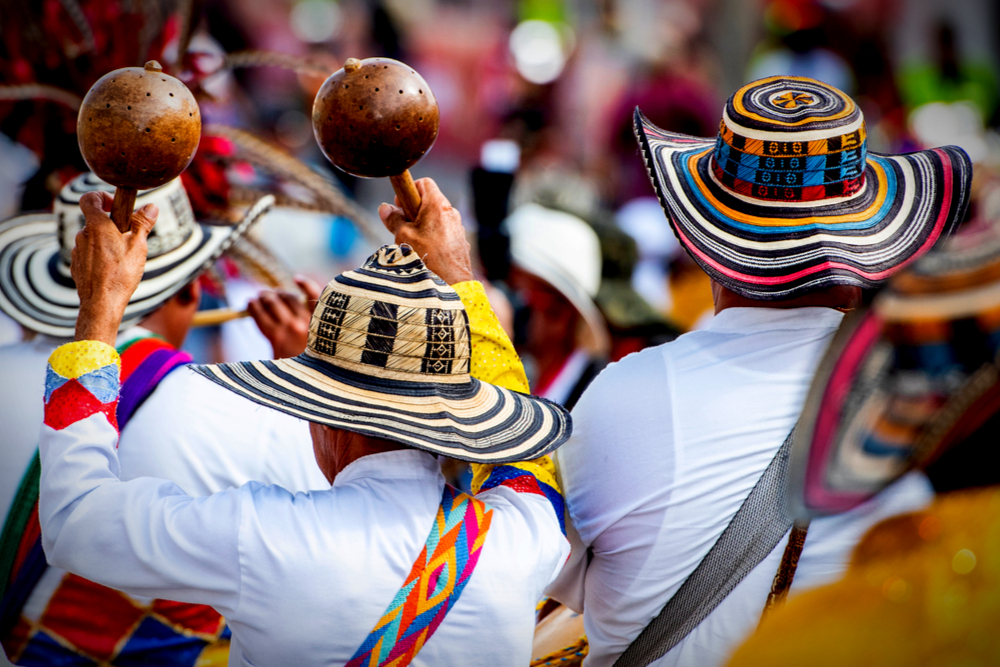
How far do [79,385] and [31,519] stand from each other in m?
0.73

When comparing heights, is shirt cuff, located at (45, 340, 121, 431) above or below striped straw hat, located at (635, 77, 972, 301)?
below

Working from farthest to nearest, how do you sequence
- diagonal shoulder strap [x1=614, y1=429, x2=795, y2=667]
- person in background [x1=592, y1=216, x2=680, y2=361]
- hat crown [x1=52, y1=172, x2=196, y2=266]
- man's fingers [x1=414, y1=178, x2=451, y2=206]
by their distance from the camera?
person in background [x1=592, y1=216, x2=680, y2=361] < hat crown [x1=52, y1=172, x2=196, y2=266] < man's fingers [x1=414, y1=178, x2=451, y2=206] < diagonal shoulder strap [x1=614, y1=429, x2=795, y2=667]

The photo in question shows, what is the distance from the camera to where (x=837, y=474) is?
1079 millimetres

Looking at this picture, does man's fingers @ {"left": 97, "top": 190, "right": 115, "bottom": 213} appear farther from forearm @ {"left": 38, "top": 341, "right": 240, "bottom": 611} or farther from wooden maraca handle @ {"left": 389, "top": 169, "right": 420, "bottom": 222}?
wooden maraca handle @ {"left": 389, "top": 169, "right": 420, "bottom": 222}

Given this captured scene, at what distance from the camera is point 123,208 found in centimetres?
171

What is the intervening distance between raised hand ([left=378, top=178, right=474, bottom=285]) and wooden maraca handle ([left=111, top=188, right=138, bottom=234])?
19.6 inches

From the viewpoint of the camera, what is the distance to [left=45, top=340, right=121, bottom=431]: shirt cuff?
154 cm

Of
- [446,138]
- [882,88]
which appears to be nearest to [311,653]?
[882,88]

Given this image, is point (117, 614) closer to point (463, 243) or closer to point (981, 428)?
point (463, 243)

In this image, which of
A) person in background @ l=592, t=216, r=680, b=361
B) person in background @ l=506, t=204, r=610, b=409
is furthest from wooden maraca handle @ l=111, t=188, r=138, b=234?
person in background @ l=592, t=216, r=680, b=361

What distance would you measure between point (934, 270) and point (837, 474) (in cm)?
26

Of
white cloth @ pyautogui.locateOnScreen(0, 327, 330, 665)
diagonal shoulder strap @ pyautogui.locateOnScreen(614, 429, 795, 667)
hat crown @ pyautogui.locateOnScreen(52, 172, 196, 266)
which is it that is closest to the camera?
diagonal shoulder strap @ pyautogui.locateOnScreen(614, 429, 795, 667)

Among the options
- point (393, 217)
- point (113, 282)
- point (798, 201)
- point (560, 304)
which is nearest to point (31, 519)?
point (113, 282)

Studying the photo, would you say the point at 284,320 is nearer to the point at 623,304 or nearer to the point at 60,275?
the point at 60,275
